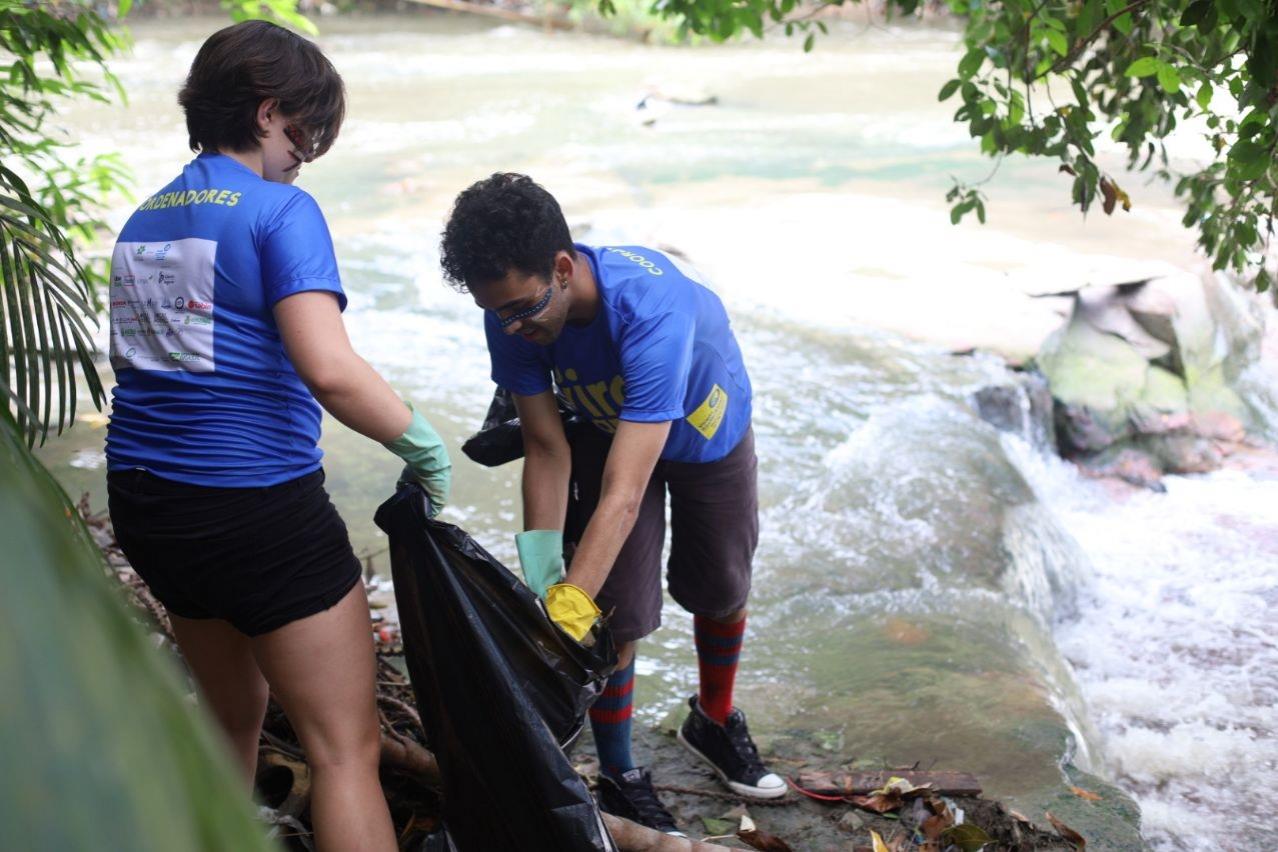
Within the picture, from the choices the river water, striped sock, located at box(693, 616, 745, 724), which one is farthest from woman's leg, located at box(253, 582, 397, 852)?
the river water

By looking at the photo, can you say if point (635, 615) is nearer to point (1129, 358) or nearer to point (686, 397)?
point (686, 397)

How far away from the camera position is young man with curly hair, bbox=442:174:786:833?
→ 2.33 metres

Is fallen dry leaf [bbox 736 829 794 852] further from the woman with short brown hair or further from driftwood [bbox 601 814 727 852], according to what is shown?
the woman with short brown hair

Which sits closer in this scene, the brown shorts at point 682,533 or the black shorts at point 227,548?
the black shorts at point 227,548

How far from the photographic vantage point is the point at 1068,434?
276 inches

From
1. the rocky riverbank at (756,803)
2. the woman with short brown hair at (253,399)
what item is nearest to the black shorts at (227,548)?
the woman with short brown hair at (253,399)

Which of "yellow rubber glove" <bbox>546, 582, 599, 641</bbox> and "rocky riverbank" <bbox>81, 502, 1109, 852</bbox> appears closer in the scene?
"yellow rubber glove" <bbox>546, 582, 599, 641</bbox>

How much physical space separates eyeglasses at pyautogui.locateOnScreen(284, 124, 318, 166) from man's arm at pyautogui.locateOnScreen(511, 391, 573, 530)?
76 cm

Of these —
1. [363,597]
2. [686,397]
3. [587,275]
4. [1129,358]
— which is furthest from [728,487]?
[1129,358]

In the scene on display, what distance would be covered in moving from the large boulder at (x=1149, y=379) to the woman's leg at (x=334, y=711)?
19.0 feet

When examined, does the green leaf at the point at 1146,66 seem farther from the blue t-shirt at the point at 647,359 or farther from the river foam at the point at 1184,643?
the river foam at the point at 1184,643

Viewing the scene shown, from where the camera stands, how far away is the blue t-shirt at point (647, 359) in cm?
236

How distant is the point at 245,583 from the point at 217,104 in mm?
793

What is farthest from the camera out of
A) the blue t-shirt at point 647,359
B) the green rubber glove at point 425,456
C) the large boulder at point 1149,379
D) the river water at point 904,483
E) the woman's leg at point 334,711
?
the large boulder at point 1149,379
